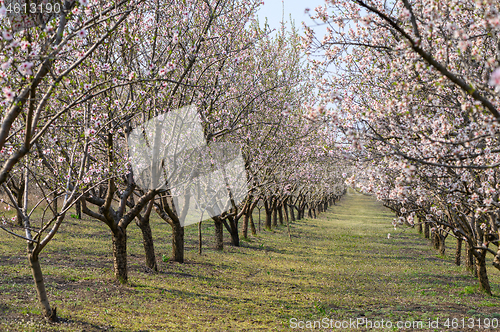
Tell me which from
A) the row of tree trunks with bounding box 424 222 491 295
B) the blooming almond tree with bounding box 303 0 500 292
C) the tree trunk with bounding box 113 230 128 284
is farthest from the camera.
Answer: the row of tree trunks with bounding box 424 222 491 295

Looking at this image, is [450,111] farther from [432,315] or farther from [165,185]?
[165,185]

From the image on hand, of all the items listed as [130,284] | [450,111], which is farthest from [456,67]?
[130,284]

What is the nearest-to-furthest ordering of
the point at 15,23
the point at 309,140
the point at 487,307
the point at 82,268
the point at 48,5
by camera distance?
1. the point at 15,23
2. the point at 48,5
3. the point at 487,307
4. the point at 82,268
5. the point at 309,140

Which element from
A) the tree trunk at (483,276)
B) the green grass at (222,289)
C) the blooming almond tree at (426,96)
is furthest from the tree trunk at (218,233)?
the tree trunk at (483,276)

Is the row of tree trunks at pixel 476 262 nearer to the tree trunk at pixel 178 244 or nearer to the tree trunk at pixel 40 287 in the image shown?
the tree trunk at pixel 178 244

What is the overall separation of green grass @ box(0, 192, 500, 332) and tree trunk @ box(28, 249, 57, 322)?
0.94ft

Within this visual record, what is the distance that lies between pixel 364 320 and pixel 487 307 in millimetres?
4515

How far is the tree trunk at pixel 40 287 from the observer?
8945 millimetres

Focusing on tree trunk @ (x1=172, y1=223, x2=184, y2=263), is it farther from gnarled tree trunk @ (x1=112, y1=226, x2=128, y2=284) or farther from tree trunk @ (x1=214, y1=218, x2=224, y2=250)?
gnarled tree trunk @ (x1=112, y1=226, x2=128, y2=284)

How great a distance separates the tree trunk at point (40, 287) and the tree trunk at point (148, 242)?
6350 millimetres

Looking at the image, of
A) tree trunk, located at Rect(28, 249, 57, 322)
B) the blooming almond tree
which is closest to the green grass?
tree trunk, located at Rect(28, 249, 57, 322)

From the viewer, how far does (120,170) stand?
10.5 meters

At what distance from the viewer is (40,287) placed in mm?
9008

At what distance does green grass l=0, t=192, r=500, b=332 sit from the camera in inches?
423
